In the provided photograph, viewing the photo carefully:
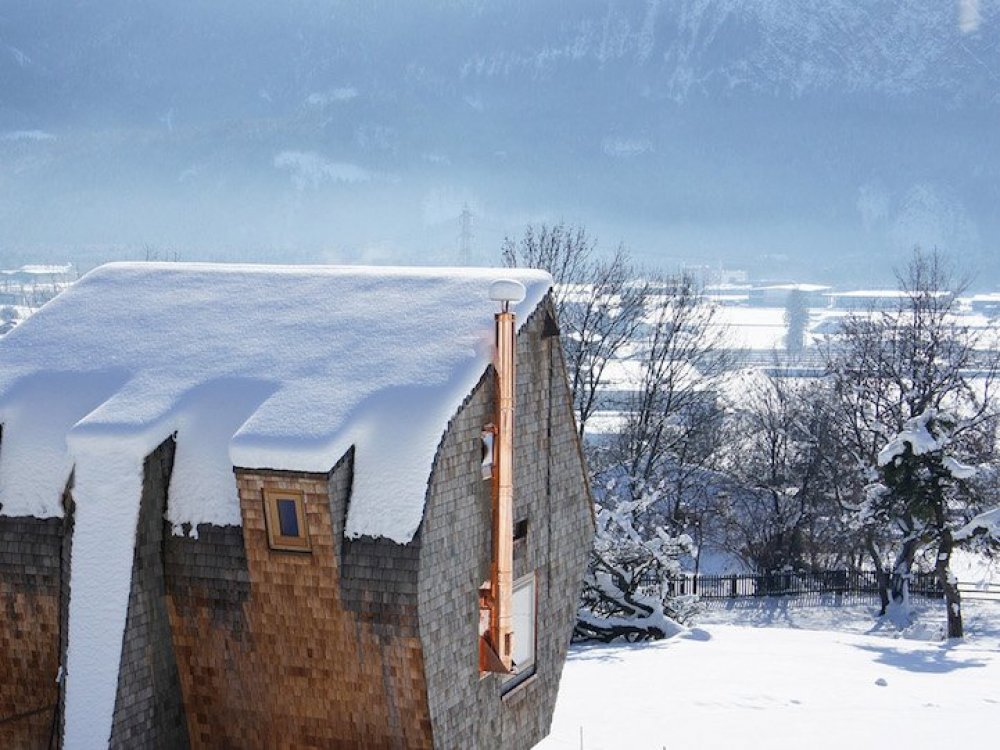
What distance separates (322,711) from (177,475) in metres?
2.75

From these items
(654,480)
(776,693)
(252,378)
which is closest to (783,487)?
(654,480)

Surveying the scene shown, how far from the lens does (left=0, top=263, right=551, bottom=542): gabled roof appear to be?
12836 millimetres

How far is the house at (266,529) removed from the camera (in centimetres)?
1286

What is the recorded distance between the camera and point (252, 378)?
13.9 m

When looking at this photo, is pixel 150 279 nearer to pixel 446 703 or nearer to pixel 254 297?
pixel 254 297

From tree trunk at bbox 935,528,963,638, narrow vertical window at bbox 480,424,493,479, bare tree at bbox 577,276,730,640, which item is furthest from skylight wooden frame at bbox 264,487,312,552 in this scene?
tree trunk at bbox 935,528,963,638

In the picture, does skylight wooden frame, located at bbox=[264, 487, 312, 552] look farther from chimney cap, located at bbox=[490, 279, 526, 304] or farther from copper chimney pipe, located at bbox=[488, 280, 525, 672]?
chimney cap, located at bbox=[490, 279, 526, 304]

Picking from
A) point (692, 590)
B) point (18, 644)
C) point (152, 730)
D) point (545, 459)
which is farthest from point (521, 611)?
point (692, 590)

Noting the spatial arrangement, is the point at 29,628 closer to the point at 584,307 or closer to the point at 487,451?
the point at 487,451

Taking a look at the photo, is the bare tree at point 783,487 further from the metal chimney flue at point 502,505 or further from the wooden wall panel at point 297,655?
the wooden wall panel at point 297,655

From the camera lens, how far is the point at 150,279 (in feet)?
53.7

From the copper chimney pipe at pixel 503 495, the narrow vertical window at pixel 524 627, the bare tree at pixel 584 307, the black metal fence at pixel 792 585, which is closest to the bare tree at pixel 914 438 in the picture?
the black metal fence at pixel 792 585

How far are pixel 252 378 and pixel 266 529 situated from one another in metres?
1.73

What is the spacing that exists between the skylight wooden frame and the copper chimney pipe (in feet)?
7.28
